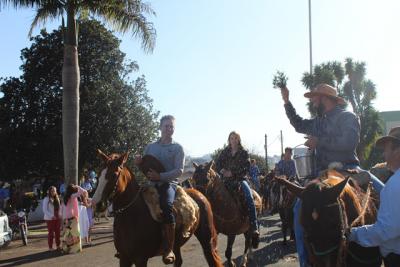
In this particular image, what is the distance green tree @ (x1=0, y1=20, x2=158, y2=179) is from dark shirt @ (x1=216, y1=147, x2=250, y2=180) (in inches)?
693

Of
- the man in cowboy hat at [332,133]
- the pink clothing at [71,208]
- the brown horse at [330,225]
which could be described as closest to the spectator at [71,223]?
the pink clothing at [71,208]

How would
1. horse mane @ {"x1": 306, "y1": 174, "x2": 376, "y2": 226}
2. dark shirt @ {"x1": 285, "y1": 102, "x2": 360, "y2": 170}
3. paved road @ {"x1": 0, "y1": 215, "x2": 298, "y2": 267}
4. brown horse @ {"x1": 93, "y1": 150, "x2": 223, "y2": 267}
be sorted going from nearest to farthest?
horse mane @ {"x1": 306, "y1": 174, "x2": 376, "y2": 226} < dark shirt @ {"x1": 285, "y1": 102, "x2": 360, "y2": 170} < brown horse @ {"x1": 93, "y1": 150, "x2": 223, "y2": 267} < paved road @ {"x1": 0, "y1": 215, "x2": 298, "y2": 267}

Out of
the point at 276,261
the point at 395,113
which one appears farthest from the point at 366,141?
the point at 395,113

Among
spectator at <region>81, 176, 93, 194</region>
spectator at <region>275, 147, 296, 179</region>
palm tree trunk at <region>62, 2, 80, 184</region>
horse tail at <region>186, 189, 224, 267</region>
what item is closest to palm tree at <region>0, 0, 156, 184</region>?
palm tree trunk at <region>62, 2, 80, 184</region>

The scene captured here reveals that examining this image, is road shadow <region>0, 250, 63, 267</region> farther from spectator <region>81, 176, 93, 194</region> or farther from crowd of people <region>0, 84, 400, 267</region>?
spectator <region>81, 176, 93, 194</region>

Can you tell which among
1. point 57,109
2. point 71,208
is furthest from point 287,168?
point 57,109

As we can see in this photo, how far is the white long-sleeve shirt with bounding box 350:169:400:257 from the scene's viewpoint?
143 inches

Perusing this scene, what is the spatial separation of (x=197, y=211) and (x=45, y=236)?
13079mm

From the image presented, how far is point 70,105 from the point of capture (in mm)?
15625

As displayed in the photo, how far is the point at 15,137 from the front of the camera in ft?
84.1

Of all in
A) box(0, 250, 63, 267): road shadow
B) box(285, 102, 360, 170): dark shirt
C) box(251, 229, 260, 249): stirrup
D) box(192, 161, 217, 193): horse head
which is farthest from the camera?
box(0, 250, 63, 267): road shadow

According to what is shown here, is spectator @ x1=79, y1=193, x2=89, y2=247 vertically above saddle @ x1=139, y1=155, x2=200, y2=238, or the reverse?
saddle @ x1=139, y1=155, x2=200, y2=238

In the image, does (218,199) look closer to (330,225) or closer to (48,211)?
(330,225)

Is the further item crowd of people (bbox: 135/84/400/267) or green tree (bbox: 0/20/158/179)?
green tree (bbox: 0/20/158/179)
